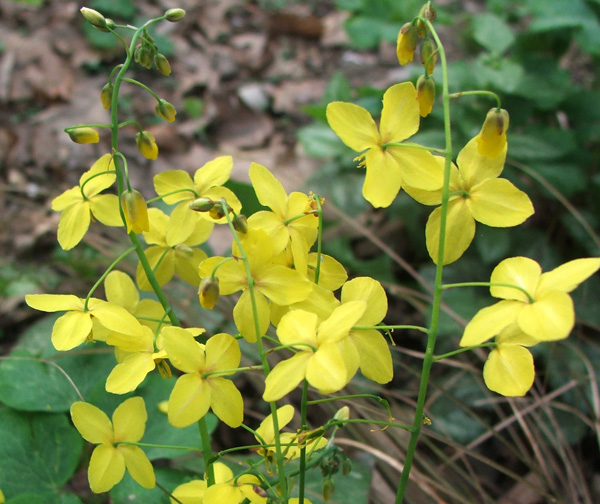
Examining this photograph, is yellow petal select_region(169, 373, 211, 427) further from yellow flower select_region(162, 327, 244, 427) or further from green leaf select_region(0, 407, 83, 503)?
green leaf select_region(0, 407, 83, 503)

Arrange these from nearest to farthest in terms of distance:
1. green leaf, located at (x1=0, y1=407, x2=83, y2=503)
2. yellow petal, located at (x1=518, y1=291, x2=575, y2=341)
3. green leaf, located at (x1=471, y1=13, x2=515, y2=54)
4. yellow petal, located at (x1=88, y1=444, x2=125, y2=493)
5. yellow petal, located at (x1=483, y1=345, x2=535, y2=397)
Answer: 1. yellow petal, located at (x1=518, y1=291, x2=575, y2=341)
2. yellow petal, located at (x1=483, y1=345, x2=535, y2=397)
3. yellow petal, located at (x1=88, y1=444, x2=125, y2=493)
4. green leaf, located at (x1=0, y1=407, x2=83, y2=503)
5. green leaf, located at (x1=471, y1=13, x2=515, y2=54)

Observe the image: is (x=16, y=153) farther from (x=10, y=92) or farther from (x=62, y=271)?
(x=62, y=271)

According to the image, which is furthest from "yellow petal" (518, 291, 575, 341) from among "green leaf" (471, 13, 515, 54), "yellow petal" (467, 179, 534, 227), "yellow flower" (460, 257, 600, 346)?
"green leaf" (471, 13, 515, 54)

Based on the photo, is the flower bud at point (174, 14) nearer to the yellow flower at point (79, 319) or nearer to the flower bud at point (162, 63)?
the flower bud at point (162, 63)

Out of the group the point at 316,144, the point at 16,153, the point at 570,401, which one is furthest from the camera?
the point at 16,153

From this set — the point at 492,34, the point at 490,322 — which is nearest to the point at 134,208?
the point at 490,322

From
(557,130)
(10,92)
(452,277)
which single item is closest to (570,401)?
Answer: (452,277)

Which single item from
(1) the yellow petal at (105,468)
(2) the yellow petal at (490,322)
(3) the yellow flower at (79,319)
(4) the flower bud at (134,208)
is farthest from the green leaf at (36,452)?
(2) the yellow petal at (490,322)
